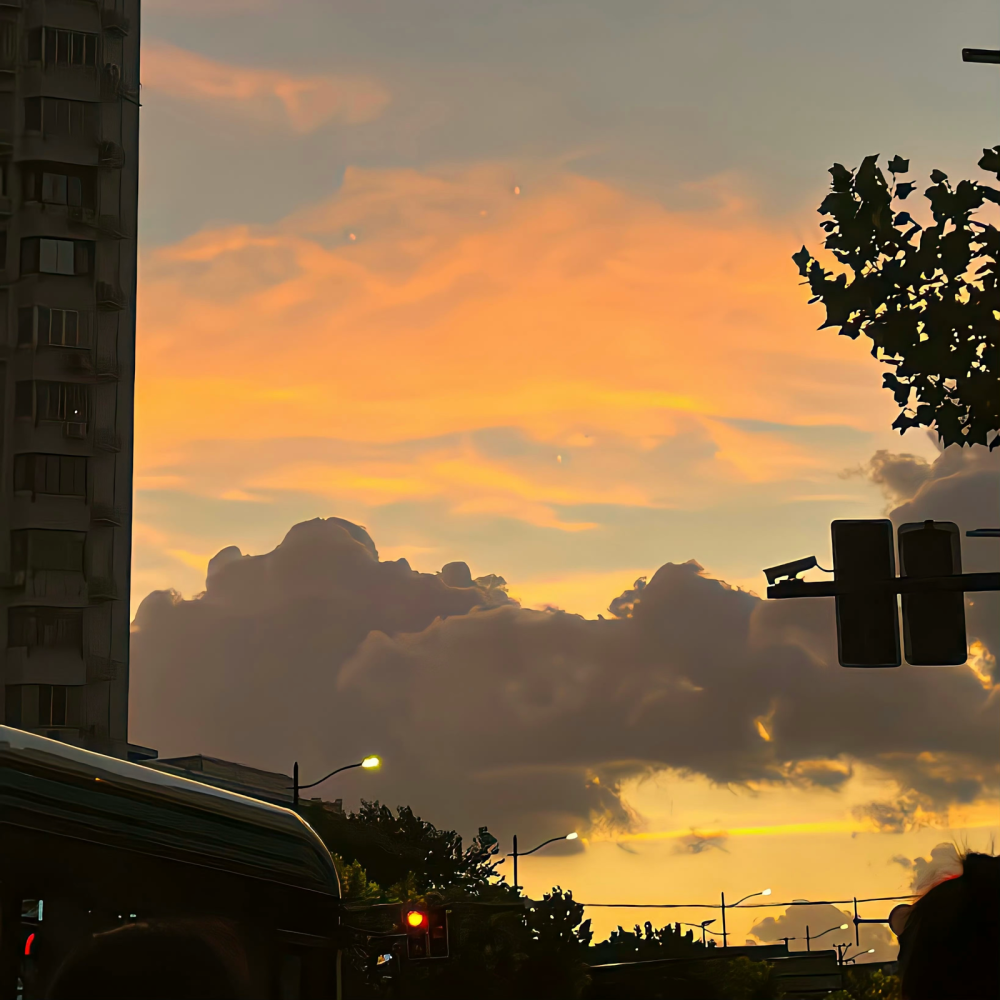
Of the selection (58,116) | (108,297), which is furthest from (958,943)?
(58,116)

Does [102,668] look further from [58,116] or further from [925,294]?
[925,294]

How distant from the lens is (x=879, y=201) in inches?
412

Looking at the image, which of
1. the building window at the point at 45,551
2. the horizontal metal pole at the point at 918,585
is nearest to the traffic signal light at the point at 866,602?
the horizontal metal pole at the point at 918,585

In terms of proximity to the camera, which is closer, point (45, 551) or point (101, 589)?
point (45, 551)

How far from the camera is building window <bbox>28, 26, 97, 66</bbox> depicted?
63406 millimetres

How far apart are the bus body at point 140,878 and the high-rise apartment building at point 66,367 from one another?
51.4 meters

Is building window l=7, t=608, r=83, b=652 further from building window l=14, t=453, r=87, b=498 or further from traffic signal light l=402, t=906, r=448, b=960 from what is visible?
traffic signal light l=402, t=906, r=448, b=960

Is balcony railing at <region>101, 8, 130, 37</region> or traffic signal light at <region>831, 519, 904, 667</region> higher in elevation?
balcony railing at <region>101, 8, 130, 37</region>

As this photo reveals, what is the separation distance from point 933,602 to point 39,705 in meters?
54.3

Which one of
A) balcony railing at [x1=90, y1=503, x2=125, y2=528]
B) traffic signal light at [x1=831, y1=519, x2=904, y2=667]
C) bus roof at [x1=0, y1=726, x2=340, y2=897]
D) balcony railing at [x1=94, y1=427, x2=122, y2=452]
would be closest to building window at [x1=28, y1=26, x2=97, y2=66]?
balcony railing at [x1=94, y1=427, x2=122, y2=452]

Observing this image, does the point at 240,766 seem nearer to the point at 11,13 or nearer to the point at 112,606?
the point at 112,606

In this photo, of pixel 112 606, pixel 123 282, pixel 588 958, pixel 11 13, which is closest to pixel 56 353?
pixel 123 282

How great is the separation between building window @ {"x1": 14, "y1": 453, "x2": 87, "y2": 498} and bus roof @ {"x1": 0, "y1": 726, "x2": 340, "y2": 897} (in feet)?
175

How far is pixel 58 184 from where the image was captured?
63.4 m
